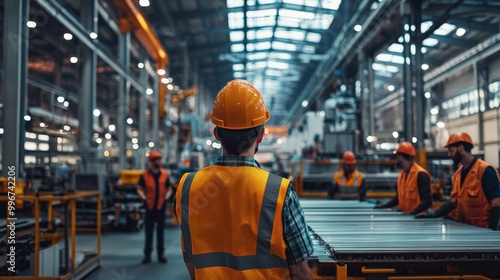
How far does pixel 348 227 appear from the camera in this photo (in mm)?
3225

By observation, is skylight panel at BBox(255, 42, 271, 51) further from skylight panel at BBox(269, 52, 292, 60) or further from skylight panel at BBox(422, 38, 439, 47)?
skylight panel at BBox(422, 38, 439, 47)

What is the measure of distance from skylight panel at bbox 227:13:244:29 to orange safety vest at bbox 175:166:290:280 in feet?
60.9

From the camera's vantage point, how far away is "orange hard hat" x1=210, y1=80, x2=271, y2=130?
174 centimetres

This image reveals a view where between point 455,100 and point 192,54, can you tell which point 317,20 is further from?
point 192,54

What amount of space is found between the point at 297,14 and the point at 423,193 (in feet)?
53.3

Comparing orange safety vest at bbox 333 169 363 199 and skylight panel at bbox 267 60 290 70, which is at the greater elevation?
skylight panel at bbox 267 60 290 70

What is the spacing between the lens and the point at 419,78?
10.5 m

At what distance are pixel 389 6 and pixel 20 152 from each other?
8.89 metres

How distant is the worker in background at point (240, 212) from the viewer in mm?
1636

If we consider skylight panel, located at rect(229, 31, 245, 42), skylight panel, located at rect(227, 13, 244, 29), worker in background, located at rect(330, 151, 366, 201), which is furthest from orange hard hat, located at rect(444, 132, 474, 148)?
skylight panel, located at rect(229, 31, 245, 42)

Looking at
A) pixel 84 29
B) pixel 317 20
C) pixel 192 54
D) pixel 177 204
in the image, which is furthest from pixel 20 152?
pixel 192 54

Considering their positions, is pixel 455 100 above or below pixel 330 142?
above

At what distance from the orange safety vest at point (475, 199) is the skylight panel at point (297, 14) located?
52.4ft

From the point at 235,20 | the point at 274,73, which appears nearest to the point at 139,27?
the point at 235,20
